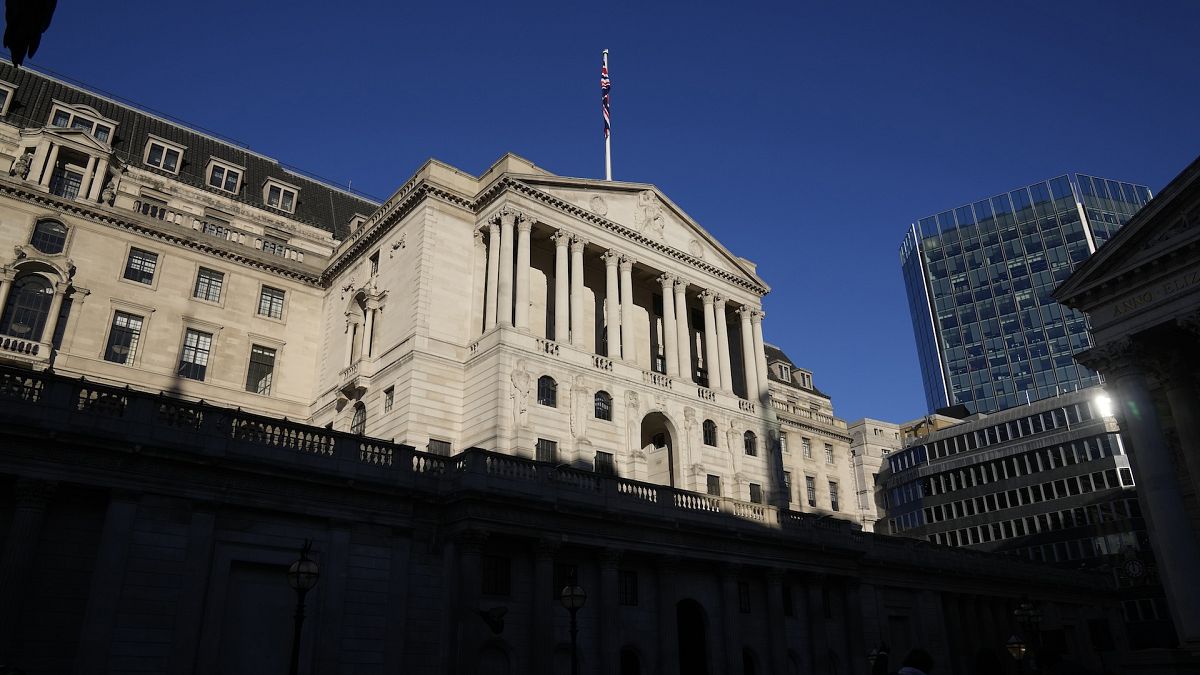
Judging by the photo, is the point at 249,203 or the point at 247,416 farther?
the point at 249,203

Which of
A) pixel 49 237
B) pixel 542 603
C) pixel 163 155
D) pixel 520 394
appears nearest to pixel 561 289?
pixel 520 394


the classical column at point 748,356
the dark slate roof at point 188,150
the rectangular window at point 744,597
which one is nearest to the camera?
the rectangular window at point 744,597

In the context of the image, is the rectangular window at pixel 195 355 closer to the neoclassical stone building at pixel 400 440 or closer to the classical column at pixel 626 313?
the neoclassical stone building at pixel 400 440

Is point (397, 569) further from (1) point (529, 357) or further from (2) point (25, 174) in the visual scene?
(2) point (25, 174)

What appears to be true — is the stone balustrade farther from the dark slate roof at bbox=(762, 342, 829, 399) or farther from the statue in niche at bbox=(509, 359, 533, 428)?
the dark slate roof at bbox=(762, 342, 829, 399)

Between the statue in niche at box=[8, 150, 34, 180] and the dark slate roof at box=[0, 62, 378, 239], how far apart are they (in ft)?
15.1

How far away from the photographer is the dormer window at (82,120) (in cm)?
4950

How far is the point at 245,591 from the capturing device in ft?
86.9

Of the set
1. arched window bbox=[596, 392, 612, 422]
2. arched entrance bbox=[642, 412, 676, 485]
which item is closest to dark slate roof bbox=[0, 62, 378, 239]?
arched window bbox=[596, 392, 612, 422]

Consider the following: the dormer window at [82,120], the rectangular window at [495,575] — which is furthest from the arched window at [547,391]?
the dormer window at [82,120]

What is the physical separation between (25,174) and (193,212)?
903cm

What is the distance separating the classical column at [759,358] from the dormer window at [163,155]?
38.8 metres

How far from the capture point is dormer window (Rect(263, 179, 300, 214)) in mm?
57688

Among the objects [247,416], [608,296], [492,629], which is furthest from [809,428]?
[247,416]
